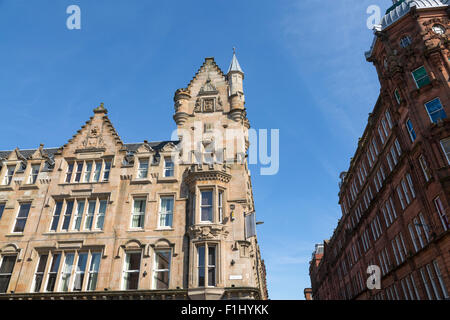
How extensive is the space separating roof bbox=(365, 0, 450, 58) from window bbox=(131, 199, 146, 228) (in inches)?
1088

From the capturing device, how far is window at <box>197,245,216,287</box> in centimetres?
2188

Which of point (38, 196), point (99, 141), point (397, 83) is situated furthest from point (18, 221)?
point (397, 83)

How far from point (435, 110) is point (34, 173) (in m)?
33.6

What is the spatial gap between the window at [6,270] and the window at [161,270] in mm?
10849

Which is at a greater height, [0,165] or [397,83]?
[397,83]

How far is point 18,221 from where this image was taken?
26.0 metres

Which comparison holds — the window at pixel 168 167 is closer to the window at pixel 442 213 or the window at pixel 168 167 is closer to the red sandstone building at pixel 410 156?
the red sandstone building at pixel 410 156

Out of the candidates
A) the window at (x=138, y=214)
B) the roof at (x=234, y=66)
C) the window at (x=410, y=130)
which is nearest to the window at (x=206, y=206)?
the window at (x=138, y=214)

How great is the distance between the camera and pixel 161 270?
22.8 m

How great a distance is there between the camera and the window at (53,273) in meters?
23.0

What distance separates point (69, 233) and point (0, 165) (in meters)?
11.3

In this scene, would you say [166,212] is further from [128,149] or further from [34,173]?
[34,173]

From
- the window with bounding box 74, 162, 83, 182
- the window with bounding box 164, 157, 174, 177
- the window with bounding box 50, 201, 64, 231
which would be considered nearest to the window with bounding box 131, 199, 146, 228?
the window with bounding box 164, 157, 174, 177
